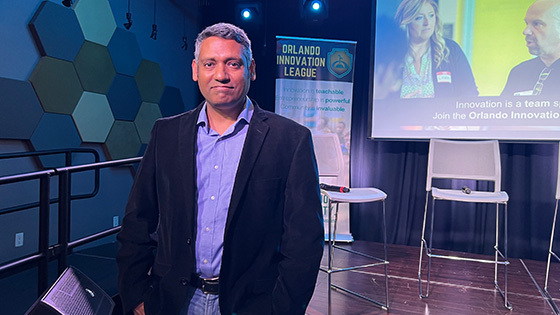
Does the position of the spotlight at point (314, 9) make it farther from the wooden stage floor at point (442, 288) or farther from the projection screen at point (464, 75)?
the wooden stage floor at point (442, 288)

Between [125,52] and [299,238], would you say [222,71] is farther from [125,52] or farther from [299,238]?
[125,52]

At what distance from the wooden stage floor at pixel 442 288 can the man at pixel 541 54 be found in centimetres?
169

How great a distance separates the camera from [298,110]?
14.4 ft

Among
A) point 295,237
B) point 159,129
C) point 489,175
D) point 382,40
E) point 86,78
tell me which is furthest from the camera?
point 382,40

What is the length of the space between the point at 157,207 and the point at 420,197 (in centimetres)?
370

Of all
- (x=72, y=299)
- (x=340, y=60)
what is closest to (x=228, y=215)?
(x=72, y=299)

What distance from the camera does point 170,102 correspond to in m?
4.88

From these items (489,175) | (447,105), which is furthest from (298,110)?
(489,175)

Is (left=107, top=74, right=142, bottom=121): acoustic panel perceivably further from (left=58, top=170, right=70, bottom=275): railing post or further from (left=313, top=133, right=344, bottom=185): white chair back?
(left=58, top=170, right=70, bottom=275): railing post

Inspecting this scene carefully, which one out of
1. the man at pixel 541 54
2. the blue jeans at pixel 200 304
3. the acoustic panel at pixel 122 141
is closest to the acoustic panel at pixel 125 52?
the acoustic panel at pixel 122 141

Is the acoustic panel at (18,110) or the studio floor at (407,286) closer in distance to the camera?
the studio floor at (407,286)

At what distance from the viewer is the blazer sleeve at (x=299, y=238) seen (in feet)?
3.28

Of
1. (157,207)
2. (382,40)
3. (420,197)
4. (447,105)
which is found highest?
(382,40)

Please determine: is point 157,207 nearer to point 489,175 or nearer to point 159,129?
point 159,129
